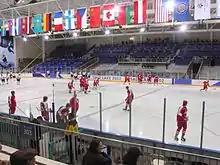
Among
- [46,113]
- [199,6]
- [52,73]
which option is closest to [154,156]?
[46,113]

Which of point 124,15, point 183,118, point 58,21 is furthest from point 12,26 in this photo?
point 183,118

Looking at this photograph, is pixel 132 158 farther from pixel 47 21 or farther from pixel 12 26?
pixel 12 26

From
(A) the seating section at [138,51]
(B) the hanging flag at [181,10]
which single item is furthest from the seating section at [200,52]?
(B) the hanging flag at [181,10]

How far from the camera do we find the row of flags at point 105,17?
61.5 ft

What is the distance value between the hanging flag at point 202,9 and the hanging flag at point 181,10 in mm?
799

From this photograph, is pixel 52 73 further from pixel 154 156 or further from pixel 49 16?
pixel 154 156

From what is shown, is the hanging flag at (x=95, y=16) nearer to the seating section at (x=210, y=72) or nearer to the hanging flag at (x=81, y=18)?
the hanging flag at (x=81, y=18)

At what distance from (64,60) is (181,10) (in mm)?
22503

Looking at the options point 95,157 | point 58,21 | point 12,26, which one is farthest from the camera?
point 12,26

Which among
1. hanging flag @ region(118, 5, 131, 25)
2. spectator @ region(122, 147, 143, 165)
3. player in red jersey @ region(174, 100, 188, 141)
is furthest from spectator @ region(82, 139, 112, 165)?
hanging flag @ region(118, 5, 131, 25)

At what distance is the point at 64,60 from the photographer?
37.5m

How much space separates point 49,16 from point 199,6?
53.1ft

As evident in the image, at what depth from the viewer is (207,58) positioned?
27.8 m

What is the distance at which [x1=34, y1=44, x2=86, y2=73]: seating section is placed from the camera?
1367 inches
